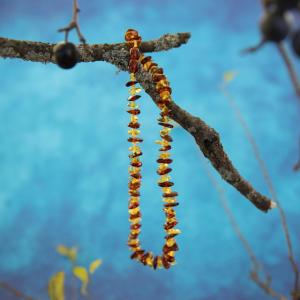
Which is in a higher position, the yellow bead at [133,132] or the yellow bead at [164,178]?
the yellow bead at [133,132]

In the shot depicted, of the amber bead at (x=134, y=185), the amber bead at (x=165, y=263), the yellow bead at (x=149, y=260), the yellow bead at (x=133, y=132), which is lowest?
the amber bead at (x=165, y=263)

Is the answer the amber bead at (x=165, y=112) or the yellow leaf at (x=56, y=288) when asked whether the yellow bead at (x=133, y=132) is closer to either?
the amber bead at (x=165, y=112)

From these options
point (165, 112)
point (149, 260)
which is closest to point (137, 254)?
point (149, 260)

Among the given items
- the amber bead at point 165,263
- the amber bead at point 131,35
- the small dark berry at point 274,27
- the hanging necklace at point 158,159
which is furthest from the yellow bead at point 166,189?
the small dark berry at point 274,27

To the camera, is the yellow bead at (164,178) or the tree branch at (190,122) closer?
the tree branch at (190,122)

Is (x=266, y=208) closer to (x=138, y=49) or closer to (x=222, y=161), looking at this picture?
(x=222, y=161)

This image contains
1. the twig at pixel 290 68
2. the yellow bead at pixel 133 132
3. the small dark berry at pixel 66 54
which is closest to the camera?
the twig at pixel 290 68

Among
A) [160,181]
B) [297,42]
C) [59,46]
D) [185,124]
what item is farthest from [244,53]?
[160,181]
